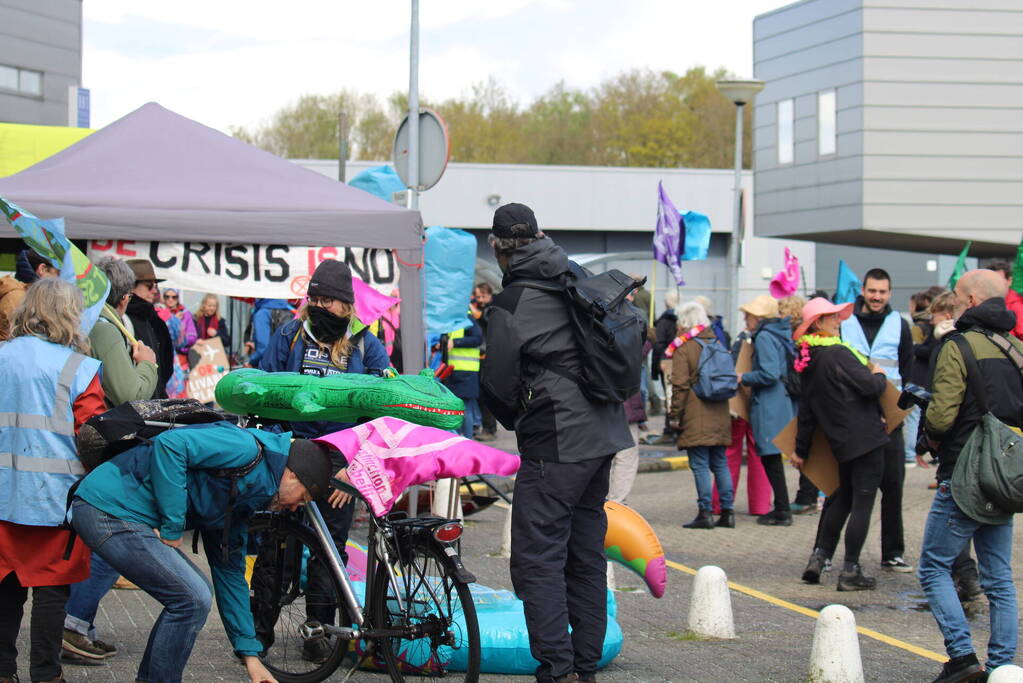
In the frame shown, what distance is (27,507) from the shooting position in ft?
16.9

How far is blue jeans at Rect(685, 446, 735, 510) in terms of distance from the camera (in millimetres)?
10859

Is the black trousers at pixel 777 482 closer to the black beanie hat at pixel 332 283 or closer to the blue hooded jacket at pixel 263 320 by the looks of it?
the blue hooded jacket at pixel 263 320

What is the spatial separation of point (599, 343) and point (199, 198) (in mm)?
3632

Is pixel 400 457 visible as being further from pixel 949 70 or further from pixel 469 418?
pixel 949 70

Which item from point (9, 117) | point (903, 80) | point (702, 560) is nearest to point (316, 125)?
point (9, 117)

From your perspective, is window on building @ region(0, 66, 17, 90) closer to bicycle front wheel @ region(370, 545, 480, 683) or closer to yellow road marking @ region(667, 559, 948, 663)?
yellow road marking @ region(667, 559, 948, 663)

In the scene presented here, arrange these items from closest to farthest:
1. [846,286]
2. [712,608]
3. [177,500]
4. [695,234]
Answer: [177,500] < [712,608] < [846,286] < [695,234]

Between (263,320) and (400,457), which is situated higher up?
(263,320)

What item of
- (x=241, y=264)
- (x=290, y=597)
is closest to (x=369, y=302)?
(x=241, y=264)

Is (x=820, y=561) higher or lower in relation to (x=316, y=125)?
lower

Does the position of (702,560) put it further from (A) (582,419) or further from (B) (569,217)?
(B) (569,217)

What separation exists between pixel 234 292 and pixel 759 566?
169 inches

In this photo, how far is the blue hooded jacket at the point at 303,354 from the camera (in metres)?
6.47

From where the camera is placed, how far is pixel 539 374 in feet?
18.1
